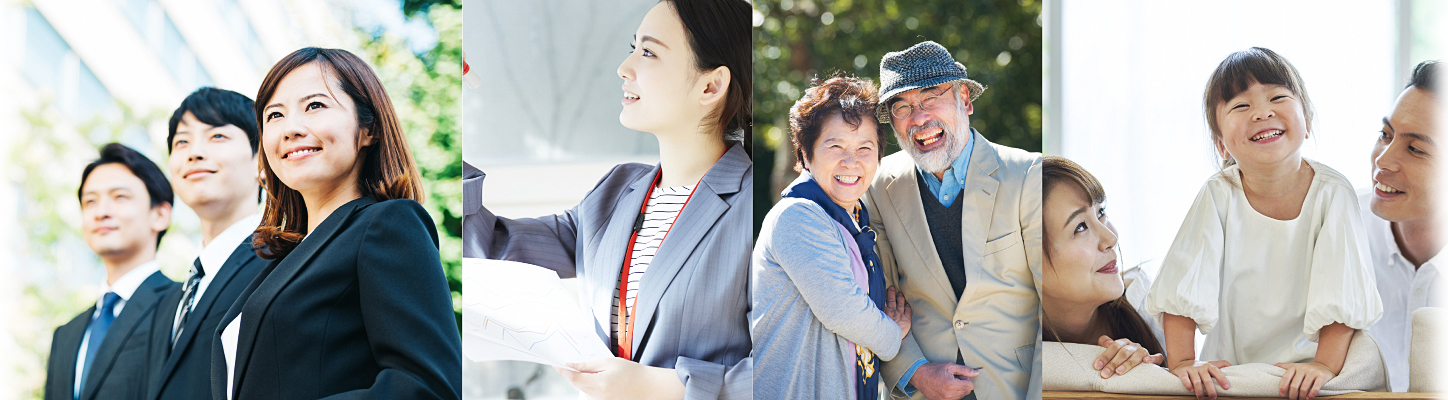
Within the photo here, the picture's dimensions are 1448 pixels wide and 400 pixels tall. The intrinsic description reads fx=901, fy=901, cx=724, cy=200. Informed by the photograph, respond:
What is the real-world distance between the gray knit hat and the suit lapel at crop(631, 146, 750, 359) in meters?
0.63

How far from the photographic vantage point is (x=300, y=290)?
133 inches

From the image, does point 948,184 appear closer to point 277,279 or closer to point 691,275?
point 691,275

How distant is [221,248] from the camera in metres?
A: 3.89

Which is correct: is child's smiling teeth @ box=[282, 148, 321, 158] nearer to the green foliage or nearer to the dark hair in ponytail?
the green foliage

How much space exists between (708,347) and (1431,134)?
9.12 feet

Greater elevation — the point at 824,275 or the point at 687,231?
the point at 687,231

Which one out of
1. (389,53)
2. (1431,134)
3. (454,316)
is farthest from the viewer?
(389,53)

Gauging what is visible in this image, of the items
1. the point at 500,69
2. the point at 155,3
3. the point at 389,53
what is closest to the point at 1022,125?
the point at 500,69

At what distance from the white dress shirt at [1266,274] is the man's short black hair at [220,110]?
148 inches

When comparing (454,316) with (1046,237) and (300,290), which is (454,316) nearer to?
(300,290)

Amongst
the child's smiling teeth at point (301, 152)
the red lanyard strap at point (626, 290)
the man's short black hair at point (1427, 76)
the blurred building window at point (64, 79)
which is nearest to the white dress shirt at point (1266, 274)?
the man's short black hair at point (1427, 76)

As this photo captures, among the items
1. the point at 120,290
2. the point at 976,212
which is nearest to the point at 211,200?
the point at 120,290

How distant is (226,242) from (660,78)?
2.04m

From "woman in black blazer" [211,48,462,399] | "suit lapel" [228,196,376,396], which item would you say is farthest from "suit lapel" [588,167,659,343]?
"suit lapel" [228,196,376,396]
